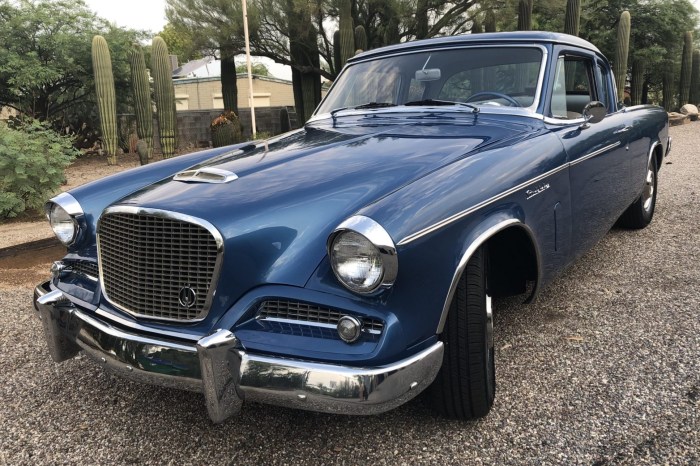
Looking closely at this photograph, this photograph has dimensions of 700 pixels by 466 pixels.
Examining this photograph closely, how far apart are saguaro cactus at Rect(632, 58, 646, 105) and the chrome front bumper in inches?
781

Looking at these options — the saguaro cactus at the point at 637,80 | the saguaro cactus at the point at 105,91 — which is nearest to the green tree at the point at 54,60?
the saguaro cactus at the point at 105,91

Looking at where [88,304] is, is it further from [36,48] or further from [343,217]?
[36,48]

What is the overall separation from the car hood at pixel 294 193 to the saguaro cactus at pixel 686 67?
20.0 m

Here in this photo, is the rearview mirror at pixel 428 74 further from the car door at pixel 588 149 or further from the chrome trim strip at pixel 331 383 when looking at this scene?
the chrome trim strip at pixel 331 383

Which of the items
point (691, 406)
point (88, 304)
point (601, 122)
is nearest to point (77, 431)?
point (88, 304)

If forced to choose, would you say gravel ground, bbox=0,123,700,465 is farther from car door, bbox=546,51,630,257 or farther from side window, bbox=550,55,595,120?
side window, bbox=550,55,595,120

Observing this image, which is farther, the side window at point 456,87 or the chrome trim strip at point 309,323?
the side window at point 456,87

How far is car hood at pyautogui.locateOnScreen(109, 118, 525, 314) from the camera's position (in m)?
1.92

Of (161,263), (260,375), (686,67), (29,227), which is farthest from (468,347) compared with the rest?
(686,67)

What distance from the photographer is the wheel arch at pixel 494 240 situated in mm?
1935

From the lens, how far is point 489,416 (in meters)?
2.27

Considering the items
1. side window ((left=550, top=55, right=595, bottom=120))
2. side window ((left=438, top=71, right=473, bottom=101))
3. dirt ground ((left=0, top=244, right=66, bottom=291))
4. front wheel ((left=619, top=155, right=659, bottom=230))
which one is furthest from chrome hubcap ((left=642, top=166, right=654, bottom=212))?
dirt ground ((left=0, top=244, right=66, bottom=291))

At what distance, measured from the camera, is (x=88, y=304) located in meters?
2.29

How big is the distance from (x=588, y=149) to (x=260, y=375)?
2247mm
